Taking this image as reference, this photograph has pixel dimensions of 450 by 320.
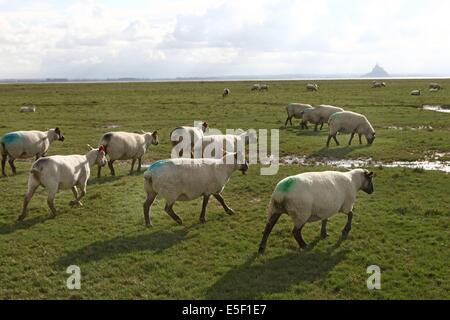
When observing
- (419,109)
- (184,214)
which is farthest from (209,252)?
(419,109)

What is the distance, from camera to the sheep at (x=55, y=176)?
41.4 ft

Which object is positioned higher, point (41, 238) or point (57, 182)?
point (57, 182)

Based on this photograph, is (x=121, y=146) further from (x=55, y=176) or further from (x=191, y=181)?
(x=191, y=181)

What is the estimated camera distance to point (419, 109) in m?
40.2

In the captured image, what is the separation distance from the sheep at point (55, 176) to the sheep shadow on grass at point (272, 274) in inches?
243

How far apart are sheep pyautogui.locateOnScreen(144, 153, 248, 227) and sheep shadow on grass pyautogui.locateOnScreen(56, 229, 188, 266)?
76 cm

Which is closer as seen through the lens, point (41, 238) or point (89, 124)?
point (41, 238)

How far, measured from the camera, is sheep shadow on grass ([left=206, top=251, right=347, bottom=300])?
8.86 metres

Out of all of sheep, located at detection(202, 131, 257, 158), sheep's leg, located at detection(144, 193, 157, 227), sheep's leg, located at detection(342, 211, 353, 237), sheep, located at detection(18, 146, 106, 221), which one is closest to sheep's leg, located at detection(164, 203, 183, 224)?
sheep's leg, located at detection(144, 193, 157, 227)

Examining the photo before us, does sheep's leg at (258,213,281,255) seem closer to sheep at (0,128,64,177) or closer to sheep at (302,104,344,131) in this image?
sheep at (0,128,64,177)

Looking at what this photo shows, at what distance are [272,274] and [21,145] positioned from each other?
43.2ft

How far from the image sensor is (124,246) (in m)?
11.1
